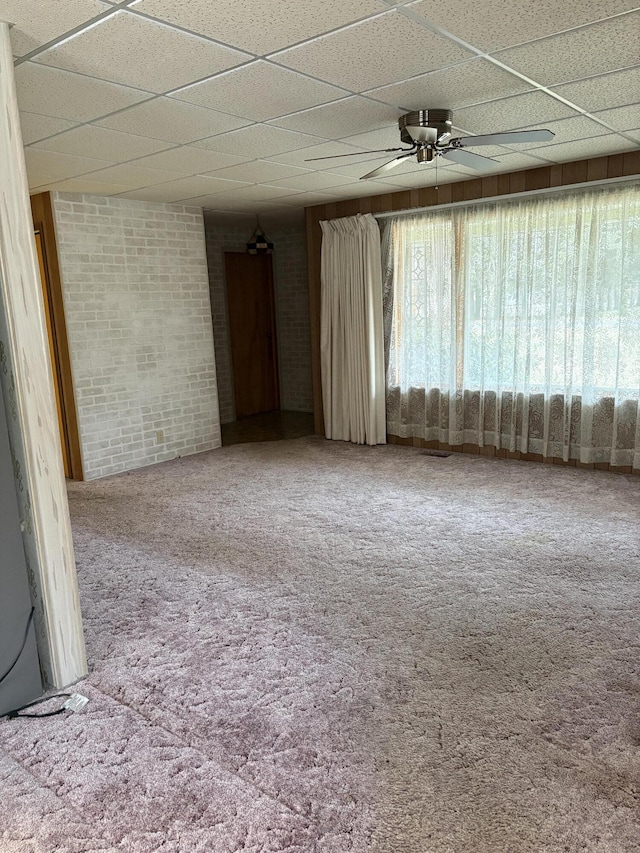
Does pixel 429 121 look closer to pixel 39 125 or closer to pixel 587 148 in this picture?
pixel 587 148

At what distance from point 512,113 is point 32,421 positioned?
9.66 feet

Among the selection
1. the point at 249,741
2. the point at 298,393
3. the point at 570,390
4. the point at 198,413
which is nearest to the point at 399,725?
the point at 249,741

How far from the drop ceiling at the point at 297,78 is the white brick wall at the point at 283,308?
3.58m

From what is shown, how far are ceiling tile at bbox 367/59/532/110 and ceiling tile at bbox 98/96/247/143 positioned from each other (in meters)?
0.83

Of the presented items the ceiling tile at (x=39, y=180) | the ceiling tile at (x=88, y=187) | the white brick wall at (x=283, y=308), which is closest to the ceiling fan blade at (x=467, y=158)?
the ceiling tile at (x=88, y=187)

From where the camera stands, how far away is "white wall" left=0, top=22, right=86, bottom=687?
2.25 m

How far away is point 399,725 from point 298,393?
7029 millimetres

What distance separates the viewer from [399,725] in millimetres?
2217

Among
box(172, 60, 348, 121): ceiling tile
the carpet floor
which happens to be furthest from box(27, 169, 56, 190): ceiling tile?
the carpet floor

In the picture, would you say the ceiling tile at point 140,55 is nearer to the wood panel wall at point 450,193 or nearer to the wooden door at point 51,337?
the wooden door at point 51,337

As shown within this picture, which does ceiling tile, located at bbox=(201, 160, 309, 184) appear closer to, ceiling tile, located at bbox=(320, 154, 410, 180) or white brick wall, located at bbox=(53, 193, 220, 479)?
ceiling tile, located at bbox=(320, 154, 410, 180)

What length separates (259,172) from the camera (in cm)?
474

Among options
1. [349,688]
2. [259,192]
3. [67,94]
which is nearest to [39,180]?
[259,192]

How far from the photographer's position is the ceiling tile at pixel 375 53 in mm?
2395
